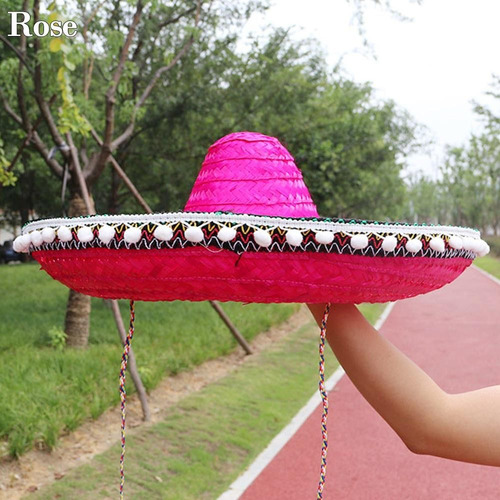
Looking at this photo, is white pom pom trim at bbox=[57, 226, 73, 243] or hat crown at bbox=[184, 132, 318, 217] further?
hat crown at bbox=[184, 132, 318, 217]

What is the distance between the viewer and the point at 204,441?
512cm

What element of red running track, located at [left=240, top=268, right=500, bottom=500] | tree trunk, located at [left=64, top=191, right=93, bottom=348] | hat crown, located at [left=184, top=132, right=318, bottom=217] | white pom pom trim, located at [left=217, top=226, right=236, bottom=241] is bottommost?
red running track, located at [left=240, top=268, right=500, bottom=500]

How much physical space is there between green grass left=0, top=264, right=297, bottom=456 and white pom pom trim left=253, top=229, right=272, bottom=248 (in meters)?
3.74

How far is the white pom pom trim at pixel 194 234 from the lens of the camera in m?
1.12

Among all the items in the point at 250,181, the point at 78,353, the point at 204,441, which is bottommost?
the point at 204,441

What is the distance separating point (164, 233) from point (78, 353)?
218 inches

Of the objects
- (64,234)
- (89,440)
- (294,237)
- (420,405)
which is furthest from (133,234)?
(89,440)

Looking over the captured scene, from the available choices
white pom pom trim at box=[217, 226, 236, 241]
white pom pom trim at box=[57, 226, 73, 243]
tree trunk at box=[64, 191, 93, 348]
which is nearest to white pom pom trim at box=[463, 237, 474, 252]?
white pom pom trim at box=[217, 226, 236, 241]

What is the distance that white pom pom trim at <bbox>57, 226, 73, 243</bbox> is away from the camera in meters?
1.24

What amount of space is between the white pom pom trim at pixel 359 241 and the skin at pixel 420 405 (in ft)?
0.73

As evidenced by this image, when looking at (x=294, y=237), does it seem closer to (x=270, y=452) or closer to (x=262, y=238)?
(x=262, y=238)

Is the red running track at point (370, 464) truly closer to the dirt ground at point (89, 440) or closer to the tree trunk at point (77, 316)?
the dirt ground at point (89, 440)

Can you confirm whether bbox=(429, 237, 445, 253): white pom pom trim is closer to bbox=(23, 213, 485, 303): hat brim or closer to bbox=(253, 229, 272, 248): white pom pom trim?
bbox=(23, 213, 485, 303): hat brim

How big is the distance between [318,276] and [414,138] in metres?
27.5
